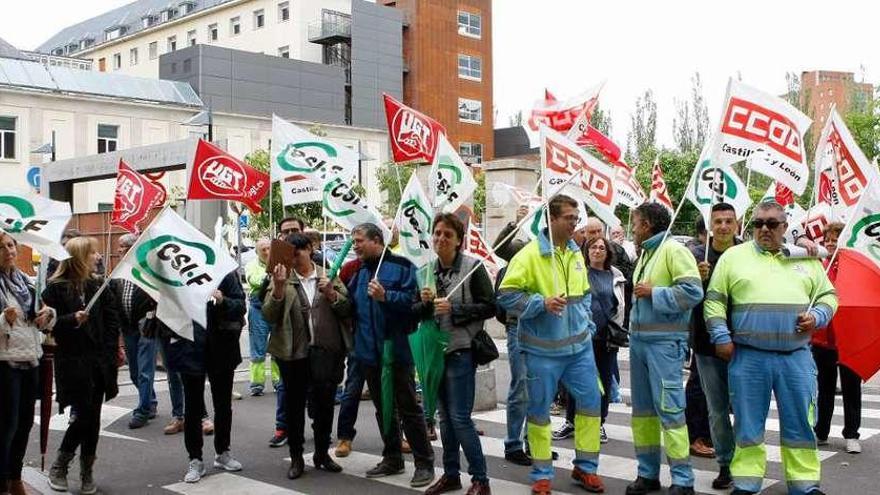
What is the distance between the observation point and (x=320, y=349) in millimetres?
7602

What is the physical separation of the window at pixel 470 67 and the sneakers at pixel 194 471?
58588 mm

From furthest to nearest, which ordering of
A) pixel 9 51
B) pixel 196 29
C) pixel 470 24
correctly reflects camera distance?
pixel 196 29 < pixel 470 24 < pixel 9 51

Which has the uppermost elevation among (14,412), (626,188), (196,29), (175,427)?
(196,29)

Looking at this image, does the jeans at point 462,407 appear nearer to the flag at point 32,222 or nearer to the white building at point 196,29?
the flag at point 32,222

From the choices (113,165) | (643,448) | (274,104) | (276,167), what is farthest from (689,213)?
(274,104)

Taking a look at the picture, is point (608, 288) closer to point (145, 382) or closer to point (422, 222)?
point (422, 222)

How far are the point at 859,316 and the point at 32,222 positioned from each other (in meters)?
5.97

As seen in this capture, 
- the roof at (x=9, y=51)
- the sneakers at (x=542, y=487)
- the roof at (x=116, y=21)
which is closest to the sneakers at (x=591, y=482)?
the sneakers at (x=542, y=487)

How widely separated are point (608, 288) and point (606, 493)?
7.13 feet

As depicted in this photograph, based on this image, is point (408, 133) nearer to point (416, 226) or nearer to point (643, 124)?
point (416, 226)

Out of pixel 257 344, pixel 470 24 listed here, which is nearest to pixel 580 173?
pixel 257 344

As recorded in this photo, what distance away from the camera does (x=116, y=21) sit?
251 ft

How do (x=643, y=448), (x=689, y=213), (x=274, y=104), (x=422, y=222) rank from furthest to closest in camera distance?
(x=274, y=104), (x=689, y=213), (x=422, y=222), (x=643, y=448)

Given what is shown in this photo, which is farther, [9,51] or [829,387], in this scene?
[9,51]
